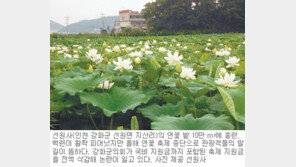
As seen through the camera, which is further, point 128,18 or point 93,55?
point 128,18

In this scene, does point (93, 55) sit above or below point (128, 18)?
below

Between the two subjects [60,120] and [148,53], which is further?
[148,53]

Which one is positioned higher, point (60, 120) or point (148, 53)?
A: point (148, 53)

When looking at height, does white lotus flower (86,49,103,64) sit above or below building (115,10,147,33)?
below

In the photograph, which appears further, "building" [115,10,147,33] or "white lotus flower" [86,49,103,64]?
"building" [115,10,147,33]

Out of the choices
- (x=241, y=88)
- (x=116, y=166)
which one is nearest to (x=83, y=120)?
(x=116, y=166)

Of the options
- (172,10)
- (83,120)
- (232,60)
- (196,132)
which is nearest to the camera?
(196,132)

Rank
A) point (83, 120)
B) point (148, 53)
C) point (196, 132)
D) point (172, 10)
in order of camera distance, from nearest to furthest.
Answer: point (196, 132) → point (83, 120) → point (148, 53) → point (172, 10)

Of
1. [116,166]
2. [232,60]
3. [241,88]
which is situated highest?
[232,60]

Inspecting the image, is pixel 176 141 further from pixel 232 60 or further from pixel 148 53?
pixel 148 53

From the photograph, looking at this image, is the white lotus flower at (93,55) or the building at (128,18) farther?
the building at (128,18)

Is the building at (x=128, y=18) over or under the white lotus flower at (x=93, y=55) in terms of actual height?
over
